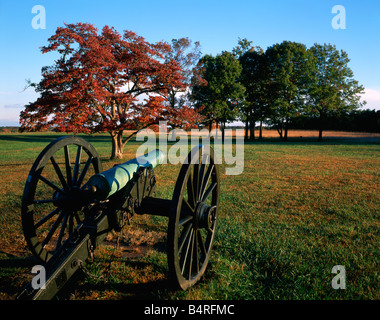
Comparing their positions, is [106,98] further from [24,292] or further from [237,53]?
[237,53]

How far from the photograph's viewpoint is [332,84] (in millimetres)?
34562

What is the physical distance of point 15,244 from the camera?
160 inches

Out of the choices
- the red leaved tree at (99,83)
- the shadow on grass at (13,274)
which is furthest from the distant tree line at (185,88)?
the shadow on grass at (13,274)

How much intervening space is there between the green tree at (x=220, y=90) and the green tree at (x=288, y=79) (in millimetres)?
4665

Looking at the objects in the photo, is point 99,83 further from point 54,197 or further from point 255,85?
point 255,85

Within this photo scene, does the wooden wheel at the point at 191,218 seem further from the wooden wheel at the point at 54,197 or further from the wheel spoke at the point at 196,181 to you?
the wooden wheel at the point at 54,197

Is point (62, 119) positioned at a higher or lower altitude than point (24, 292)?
higher

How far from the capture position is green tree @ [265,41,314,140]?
33688 mm

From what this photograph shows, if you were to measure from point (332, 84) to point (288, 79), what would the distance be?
254 inches

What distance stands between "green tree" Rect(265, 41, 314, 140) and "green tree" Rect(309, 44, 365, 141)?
1319 millimetres

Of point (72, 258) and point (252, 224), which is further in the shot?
point (252, 224)

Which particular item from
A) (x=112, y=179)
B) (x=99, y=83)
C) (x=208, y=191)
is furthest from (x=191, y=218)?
(x=99, y=83)
